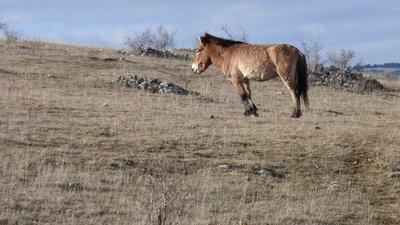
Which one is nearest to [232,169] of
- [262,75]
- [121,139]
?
[121,139]

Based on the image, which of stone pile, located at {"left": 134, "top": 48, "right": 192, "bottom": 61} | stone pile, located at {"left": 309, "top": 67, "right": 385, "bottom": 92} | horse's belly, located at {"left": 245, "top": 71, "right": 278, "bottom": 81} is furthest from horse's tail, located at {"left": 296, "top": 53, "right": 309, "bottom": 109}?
stone pile, located at {"left": 134, "top": 48, "right": 192, "bottom": 61}

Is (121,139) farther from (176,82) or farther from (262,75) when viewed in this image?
(176,82)

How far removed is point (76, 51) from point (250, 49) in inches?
652

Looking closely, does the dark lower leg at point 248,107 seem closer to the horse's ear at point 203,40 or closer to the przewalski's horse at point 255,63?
the przewalski's horse at point 255,63

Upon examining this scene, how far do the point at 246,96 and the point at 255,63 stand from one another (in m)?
0.94

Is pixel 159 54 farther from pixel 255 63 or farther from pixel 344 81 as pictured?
pixel 255 63

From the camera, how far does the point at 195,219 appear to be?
37.4 ft

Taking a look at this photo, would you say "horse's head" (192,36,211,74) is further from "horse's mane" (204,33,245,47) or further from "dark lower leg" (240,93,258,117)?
"dark lower leg" (240,93,258,117)

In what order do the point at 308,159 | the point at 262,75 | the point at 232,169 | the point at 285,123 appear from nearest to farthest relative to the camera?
the point at 232,169 < the point at 308,159 < the point at 285,123 < the point at 262,75

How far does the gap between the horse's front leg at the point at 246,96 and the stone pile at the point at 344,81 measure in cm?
1322

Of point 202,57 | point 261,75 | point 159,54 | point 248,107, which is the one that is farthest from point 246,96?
point 159,54

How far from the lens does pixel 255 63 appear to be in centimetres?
2042

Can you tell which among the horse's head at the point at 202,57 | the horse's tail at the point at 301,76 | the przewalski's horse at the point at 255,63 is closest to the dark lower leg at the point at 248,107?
the przewalski's horse at the point at 255,63

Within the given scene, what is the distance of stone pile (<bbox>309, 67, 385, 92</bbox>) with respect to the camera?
33531mm
